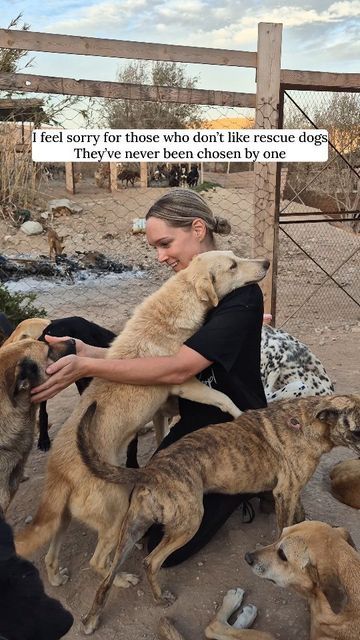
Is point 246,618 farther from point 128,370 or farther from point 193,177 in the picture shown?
point 193,177

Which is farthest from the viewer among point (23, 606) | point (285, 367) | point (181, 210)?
point (285, 367)

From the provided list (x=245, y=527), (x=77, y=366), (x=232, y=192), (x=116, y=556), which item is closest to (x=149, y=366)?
(x=77, y=366)

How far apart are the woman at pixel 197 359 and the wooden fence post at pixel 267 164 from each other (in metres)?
1.58

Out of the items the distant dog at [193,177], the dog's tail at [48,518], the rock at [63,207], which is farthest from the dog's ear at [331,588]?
the distant dog at [193,177]

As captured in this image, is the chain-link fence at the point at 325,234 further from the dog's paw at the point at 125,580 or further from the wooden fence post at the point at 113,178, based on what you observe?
the wooden fence post at the point at 113,178

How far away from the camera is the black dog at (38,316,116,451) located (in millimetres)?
3894

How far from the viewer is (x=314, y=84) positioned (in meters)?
5.38

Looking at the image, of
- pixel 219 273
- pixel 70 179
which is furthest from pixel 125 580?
pixel 70 179

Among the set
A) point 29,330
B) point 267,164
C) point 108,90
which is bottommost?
point 29,330

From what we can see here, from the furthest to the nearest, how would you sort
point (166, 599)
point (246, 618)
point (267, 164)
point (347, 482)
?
point (267, 164)
point (347, 482)
point (166, 599)
point (246, 618)

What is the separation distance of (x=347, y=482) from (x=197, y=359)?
4.80 feet

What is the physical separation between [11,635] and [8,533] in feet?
0.70

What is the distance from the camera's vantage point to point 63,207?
15383mm

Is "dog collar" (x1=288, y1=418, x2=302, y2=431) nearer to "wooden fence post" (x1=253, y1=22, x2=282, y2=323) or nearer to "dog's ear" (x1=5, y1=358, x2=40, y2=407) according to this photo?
"dog's ear" (x1=5, y1=358, x2=40, y2=407)
